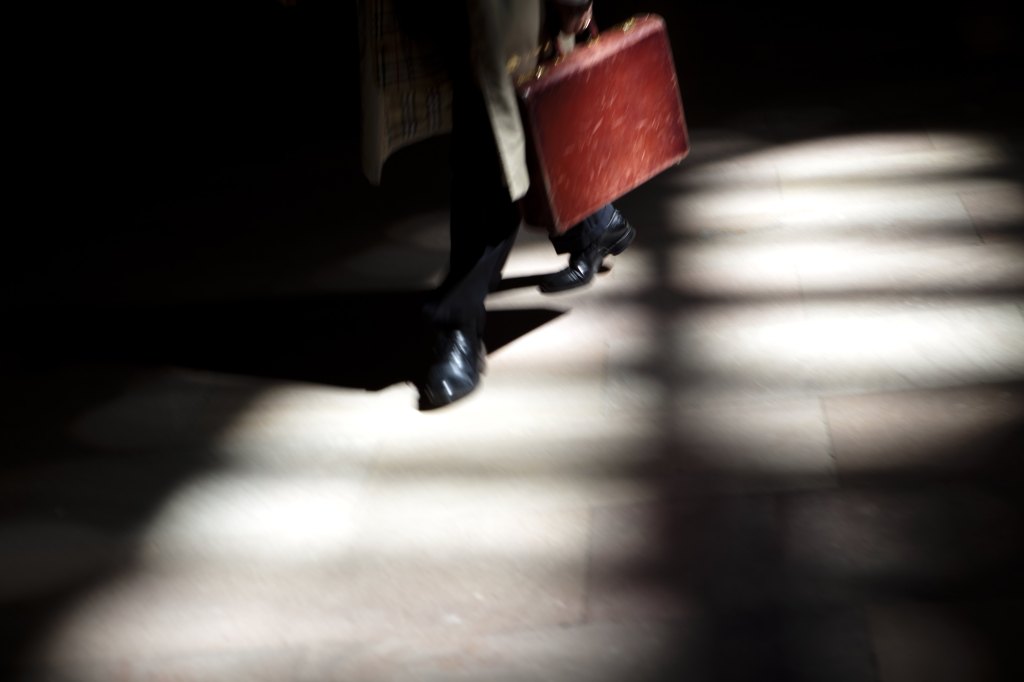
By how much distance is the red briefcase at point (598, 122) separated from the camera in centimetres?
245

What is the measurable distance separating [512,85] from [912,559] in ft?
3.51

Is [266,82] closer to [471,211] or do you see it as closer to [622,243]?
[622,243]

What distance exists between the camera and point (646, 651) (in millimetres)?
1797

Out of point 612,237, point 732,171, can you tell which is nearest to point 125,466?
point 612,237

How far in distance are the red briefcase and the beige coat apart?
0.23ft

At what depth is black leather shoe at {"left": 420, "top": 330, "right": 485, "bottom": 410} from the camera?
2.57 meters

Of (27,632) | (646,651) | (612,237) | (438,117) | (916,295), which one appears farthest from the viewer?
(612,237)

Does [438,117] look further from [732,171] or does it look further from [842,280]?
[732,171]

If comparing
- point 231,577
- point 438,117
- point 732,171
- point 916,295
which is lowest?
point 732,171

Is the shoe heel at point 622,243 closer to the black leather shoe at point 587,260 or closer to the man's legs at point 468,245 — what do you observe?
the black leather shoe at point 587,260

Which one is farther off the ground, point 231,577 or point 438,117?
point 438,117

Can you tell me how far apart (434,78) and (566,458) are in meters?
0.76

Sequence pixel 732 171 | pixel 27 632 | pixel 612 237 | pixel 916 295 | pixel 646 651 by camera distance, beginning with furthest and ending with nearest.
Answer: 1. pixel 732 171
2. pixel 612 237
3. pixel 916 295
4. pixel 27 632
5. pixel 646 651

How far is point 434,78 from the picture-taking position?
8.09 feet
